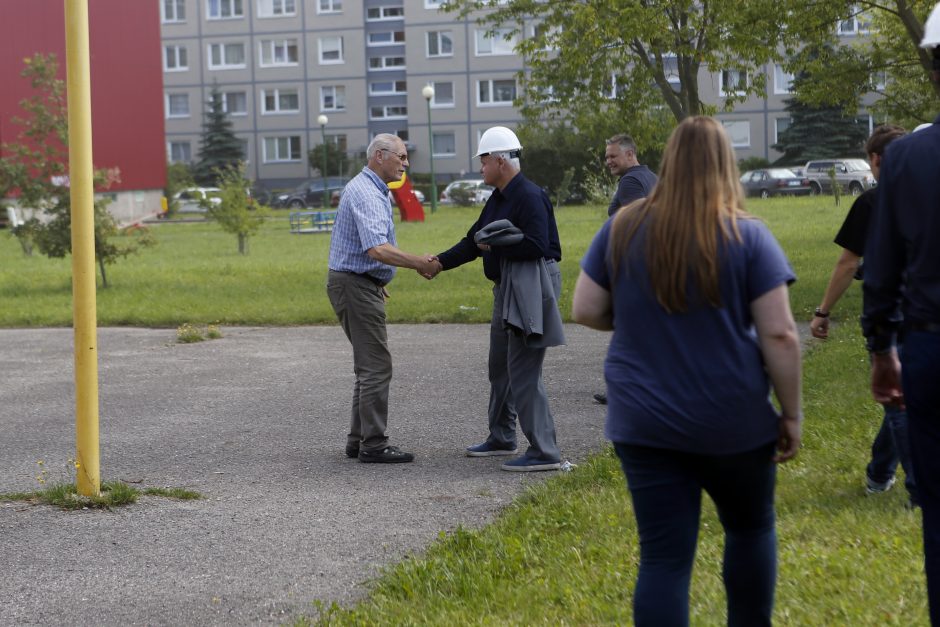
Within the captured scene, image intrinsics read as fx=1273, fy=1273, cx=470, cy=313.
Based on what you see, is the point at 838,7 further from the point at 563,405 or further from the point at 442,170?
the point at 442,170

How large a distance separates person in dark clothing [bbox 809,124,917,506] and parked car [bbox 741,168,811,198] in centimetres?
4909

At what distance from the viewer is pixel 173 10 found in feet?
270

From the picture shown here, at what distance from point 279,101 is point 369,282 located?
7591 cm

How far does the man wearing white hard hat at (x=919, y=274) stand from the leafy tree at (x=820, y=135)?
61163 millimetres

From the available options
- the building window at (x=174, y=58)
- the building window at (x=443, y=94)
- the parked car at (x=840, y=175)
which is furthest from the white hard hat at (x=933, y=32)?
the building window at (x=174, y=58)

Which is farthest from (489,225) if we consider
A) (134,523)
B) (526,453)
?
(134,523)

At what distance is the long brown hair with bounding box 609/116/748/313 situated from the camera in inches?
133

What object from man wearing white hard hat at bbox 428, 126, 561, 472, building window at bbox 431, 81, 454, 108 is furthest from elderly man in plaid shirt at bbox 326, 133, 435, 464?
building window at bbox 431, 81, 454, 108

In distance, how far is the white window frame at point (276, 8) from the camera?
80.7 m

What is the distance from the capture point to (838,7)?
16359 mm

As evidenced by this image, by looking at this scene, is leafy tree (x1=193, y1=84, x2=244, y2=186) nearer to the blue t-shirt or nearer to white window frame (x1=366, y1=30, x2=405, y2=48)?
white window frame (x1=366, y1=30, x2=405, y2=48)

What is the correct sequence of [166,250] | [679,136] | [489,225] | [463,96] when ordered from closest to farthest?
[679,136]
[489,225]
[166,250]
[463,96]

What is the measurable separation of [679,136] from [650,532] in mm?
1092

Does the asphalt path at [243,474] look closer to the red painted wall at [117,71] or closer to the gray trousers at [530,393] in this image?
the gray trousers at [530,393]
